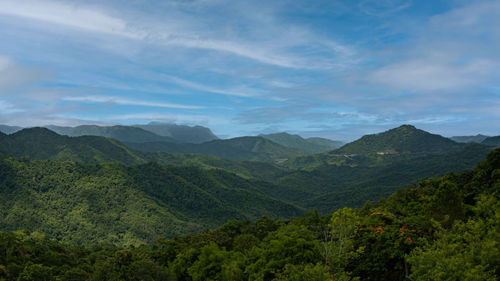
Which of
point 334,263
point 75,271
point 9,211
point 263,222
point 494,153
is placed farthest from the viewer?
point 9,211

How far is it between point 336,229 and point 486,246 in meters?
19.0

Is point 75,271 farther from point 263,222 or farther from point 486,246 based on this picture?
point 486,246

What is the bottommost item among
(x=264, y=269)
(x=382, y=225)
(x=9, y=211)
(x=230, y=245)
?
(x=9, y=211)

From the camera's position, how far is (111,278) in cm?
5256

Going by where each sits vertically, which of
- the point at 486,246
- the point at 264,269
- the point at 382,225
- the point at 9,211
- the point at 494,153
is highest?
the point at 494,153

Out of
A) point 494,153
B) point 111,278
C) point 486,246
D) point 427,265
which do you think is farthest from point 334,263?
point 494,153

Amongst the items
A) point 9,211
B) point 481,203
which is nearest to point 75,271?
point 481,203

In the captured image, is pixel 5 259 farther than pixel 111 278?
Yes

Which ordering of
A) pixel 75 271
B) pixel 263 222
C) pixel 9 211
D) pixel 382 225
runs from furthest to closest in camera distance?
pixel 9 211
pixel 263 222
pixel 75 271
pixel 382 225

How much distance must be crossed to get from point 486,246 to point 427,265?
18.3 feet

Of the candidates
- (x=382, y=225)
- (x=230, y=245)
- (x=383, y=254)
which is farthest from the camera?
(x=230, y=245)

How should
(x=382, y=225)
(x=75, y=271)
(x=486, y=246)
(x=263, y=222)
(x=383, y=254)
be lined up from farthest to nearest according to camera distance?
(x=263, y=222) → (x=75, y=271) → (x=382, y=225) → (x=383, y=254) → (x=486, y=246)

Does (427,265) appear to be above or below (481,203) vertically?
below

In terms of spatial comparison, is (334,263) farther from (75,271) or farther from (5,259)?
(5,259)
